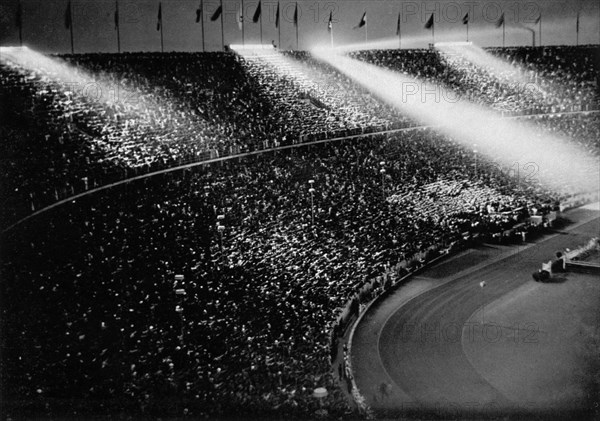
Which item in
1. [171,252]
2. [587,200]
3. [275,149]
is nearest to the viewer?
[171,252]

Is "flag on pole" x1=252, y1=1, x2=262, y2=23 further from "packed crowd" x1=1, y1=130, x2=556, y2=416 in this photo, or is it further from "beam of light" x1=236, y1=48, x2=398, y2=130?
"packed crowd" x1=1, y1=130, x2=556, y2=416

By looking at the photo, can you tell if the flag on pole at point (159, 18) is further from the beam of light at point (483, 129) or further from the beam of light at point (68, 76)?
the beam of light at point (483, 129)

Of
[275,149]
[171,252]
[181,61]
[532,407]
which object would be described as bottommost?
[532,407]

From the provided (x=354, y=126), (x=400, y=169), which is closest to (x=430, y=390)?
(x=400, y=169)

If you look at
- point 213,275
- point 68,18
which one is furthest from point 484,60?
point 213,275

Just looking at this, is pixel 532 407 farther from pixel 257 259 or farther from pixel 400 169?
pixel 400 169

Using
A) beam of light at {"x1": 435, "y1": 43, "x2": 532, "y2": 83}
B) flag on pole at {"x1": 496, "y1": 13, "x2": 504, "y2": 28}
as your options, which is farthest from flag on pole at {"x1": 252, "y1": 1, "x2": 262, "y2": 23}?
beam of light at {"x1": 435, "y1": 43, "x2": 532, "y2": 83}

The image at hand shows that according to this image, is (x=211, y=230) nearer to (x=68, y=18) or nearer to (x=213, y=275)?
(x=213, y=275)

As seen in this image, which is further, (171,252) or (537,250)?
(537,250)
